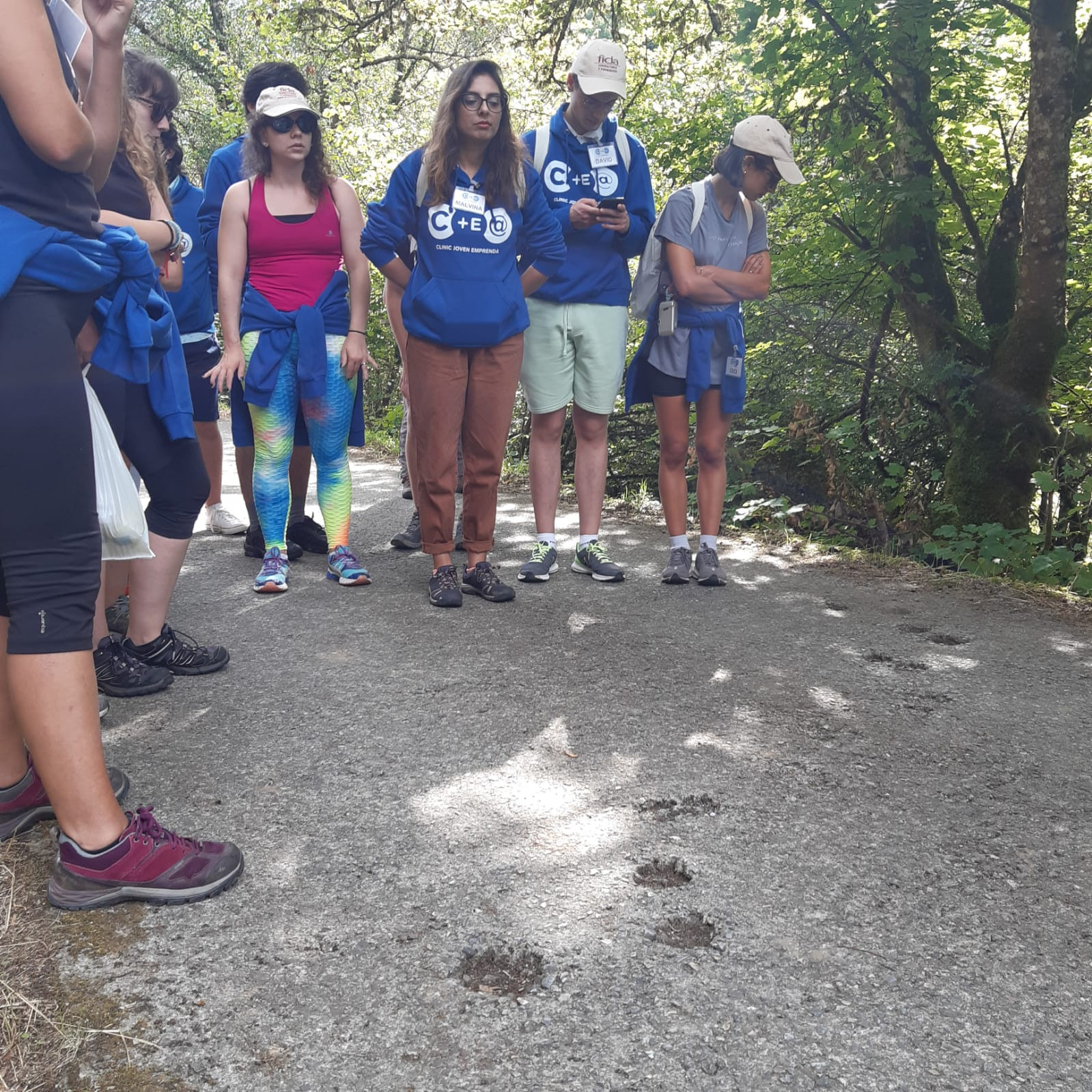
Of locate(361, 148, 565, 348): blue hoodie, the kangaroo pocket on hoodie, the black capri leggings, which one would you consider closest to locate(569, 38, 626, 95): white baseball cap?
locate(361, 148, 565, 348): blue hoodie

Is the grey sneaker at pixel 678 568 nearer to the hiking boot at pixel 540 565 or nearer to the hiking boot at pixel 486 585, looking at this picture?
the hiking boot at pixel 540 565

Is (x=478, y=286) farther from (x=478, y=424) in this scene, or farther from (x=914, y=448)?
(x=914, y=448)

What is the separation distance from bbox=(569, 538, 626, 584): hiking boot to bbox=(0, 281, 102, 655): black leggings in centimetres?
315

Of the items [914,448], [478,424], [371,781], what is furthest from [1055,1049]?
[914,448]

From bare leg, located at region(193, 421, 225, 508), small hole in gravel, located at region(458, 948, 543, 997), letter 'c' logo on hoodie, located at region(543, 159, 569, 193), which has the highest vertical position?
letter 'c' logo on hoodie, located at region(543, 159, 569, 193)

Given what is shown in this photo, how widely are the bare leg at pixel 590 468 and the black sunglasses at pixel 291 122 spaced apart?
1730 millimetres

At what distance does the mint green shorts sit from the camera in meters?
4.93

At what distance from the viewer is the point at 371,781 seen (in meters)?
2.76

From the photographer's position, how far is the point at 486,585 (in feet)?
15.3

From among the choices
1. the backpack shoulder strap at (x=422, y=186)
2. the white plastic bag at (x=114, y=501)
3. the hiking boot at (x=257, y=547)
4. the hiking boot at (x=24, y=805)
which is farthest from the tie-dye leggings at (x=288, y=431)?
the hiking boot at (x=24, y=805)

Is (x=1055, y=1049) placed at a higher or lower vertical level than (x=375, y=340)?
lower

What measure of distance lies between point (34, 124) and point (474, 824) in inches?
68.3

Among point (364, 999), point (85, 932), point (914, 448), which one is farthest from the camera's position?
point (914, 448)

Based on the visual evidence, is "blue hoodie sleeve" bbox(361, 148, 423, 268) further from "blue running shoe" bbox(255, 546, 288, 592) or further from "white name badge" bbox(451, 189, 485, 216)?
"blue running shoe" bbox(255, 546, 288, 592)
